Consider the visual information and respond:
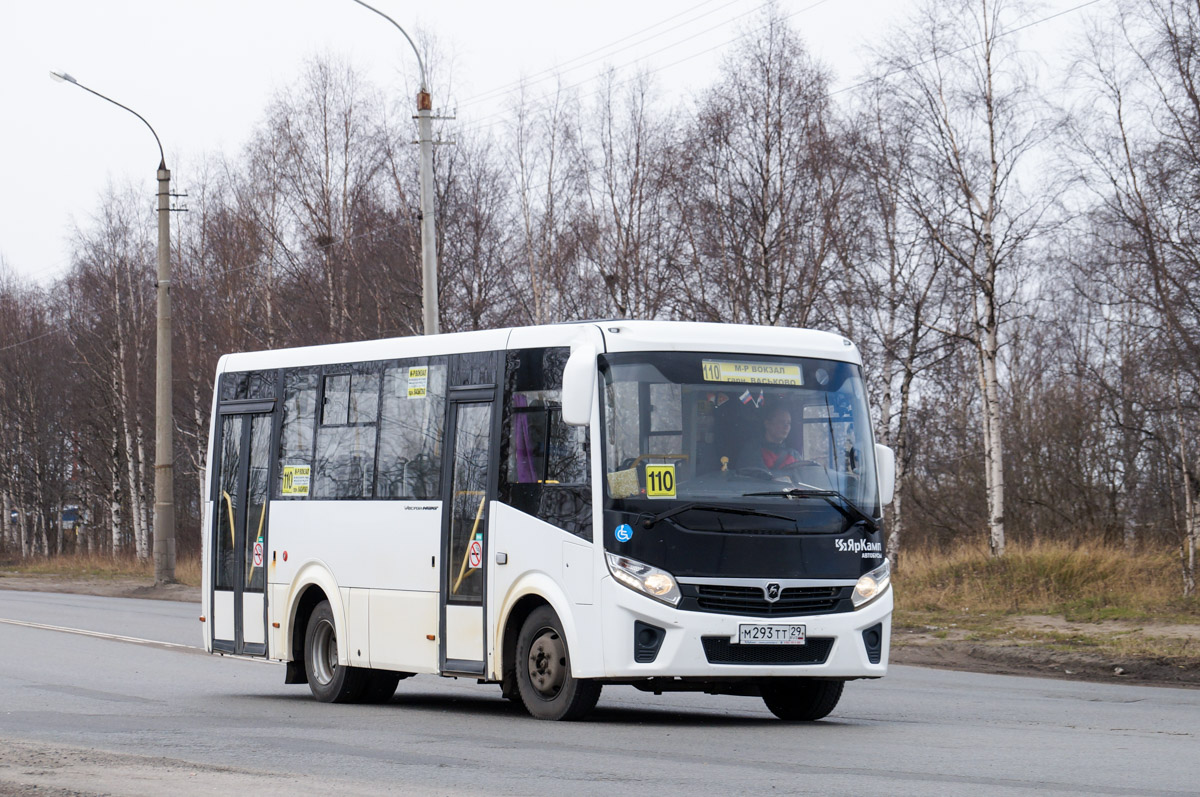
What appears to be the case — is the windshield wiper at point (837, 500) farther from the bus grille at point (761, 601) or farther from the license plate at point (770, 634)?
the license plate at point (770, 634)

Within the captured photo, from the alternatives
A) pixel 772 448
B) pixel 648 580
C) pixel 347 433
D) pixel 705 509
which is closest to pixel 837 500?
pixel 772 448

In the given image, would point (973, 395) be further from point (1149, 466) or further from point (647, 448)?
point (647, 448)

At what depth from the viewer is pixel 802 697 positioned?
39.5 ft

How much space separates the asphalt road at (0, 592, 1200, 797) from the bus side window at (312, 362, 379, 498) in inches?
74.7

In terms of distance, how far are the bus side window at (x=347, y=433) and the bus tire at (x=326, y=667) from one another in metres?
1.08

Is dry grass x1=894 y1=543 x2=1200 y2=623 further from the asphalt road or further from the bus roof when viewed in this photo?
the bus roof

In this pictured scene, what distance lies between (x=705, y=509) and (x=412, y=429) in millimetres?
3110

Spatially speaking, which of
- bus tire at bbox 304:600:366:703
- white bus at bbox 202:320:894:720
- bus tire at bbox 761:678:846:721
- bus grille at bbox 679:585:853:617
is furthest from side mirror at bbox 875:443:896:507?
bus tire at bbox 304:600:366:703

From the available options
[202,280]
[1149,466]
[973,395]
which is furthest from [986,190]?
[202,280]

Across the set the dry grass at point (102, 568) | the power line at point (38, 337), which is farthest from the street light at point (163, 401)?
the power line at point (38, 337)

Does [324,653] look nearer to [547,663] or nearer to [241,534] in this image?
[241,534]

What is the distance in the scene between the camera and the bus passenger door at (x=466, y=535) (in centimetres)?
1217

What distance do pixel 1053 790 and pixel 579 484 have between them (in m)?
4.36

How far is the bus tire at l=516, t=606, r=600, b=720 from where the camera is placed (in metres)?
11.3
